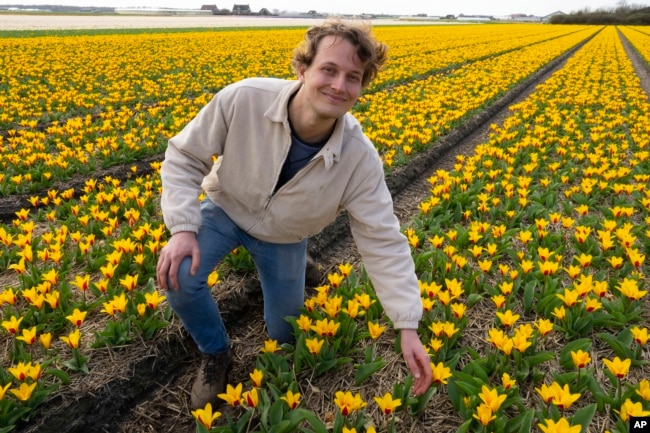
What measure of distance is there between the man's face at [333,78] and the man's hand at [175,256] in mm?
955

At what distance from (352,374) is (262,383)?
57 cm

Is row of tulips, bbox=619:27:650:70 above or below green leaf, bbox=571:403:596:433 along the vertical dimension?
above

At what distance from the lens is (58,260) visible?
3576mm

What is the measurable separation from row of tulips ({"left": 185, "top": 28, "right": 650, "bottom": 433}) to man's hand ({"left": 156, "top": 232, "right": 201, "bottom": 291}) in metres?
0.66

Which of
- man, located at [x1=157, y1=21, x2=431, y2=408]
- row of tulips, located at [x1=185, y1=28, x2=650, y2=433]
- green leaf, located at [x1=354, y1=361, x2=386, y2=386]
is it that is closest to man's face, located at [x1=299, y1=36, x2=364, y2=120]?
man, located at [x1=157, y1=21, x2=431, y2=408]

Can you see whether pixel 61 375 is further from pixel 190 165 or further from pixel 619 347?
pixel 619 347

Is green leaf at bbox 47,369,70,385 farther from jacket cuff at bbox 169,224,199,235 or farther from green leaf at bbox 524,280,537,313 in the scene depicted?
green leaf at bbox 524,280,537,313

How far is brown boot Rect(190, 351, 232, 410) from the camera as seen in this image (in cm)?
273

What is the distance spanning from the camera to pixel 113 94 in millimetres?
10609

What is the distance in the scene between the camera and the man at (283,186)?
2371 mm

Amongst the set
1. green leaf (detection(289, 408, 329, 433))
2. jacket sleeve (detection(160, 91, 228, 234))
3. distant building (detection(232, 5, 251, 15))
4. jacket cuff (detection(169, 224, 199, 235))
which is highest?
distant building (detection(232, 5, 251, 15))

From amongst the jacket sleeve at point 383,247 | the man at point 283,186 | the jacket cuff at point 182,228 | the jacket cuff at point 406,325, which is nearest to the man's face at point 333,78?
the man at point 283,186

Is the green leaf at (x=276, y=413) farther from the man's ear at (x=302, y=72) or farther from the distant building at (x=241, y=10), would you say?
the distant building at (x=241, y=10)

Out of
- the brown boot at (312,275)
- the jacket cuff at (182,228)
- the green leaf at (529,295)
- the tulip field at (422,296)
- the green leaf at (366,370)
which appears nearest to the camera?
the jacket cuff at (182,228)
